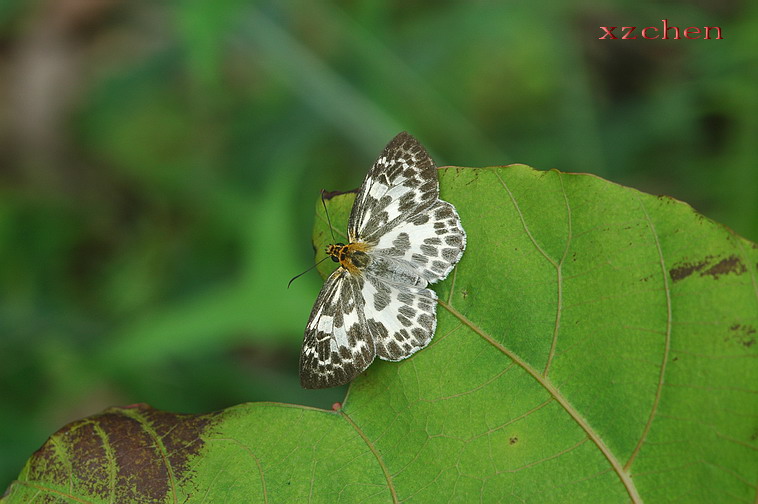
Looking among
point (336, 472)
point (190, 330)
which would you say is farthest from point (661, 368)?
point (190, 330)

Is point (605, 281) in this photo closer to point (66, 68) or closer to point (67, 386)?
point (67, 386)

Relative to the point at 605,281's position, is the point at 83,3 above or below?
above

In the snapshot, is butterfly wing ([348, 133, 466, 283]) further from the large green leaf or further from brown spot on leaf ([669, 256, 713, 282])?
brown spot on leaf ([669, 256, 713, 282])

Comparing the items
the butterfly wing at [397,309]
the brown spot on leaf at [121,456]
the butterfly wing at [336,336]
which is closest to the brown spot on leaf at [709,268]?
the butterfly wing at [397,309]

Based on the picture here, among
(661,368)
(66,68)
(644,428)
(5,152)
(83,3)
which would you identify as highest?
(83,3)

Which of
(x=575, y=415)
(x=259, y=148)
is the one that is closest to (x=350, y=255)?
(x=575, y=415)
